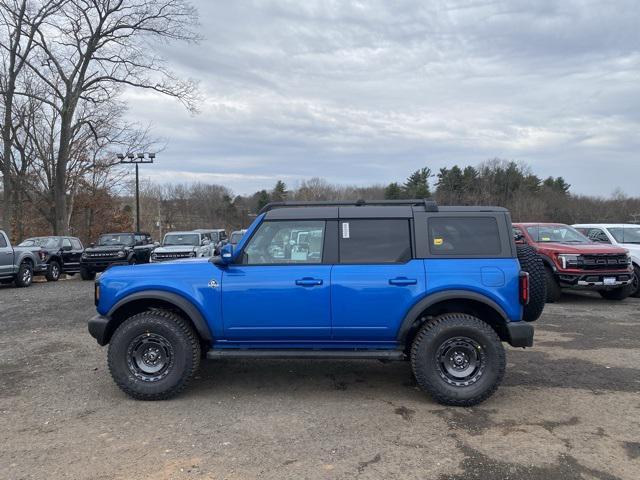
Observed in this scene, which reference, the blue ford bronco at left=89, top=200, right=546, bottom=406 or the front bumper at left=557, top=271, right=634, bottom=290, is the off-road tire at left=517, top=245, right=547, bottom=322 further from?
the front bumper at left=557, top=271, right=634, bottom=290

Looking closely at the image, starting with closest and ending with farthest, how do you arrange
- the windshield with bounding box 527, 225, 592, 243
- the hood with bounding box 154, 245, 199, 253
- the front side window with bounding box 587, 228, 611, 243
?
the windshield with bounding box 527, 225, 592, 243
the front side window with bounding box 587, 228, 611, 243
the hood with bounding box 154, 245, 199, 253

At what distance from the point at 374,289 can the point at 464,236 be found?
1061 millimetres

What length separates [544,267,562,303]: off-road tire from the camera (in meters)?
11.0

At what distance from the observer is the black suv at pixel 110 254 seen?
1805cm

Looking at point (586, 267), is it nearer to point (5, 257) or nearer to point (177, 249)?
point (177, 249)

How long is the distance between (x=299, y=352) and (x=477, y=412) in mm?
1772

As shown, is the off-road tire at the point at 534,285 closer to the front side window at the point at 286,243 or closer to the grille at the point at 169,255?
the front side window at the point at 286,243

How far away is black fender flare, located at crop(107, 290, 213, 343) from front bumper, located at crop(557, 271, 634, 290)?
8.58m

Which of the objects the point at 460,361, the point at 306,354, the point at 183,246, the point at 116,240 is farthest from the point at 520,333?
the point at 116,240

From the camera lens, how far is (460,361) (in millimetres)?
4887

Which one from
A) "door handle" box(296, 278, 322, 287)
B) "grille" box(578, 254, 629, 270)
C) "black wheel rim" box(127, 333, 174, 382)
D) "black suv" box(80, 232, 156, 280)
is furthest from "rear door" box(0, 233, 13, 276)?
"grille" box(578, 254, 629, 270)

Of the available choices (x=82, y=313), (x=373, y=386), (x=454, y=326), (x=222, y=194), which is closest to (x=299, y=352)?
(x=373, y=386)

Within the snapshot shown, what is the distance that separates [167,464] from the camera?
3.70m

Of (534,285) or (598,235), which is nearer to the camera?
(534,285)
